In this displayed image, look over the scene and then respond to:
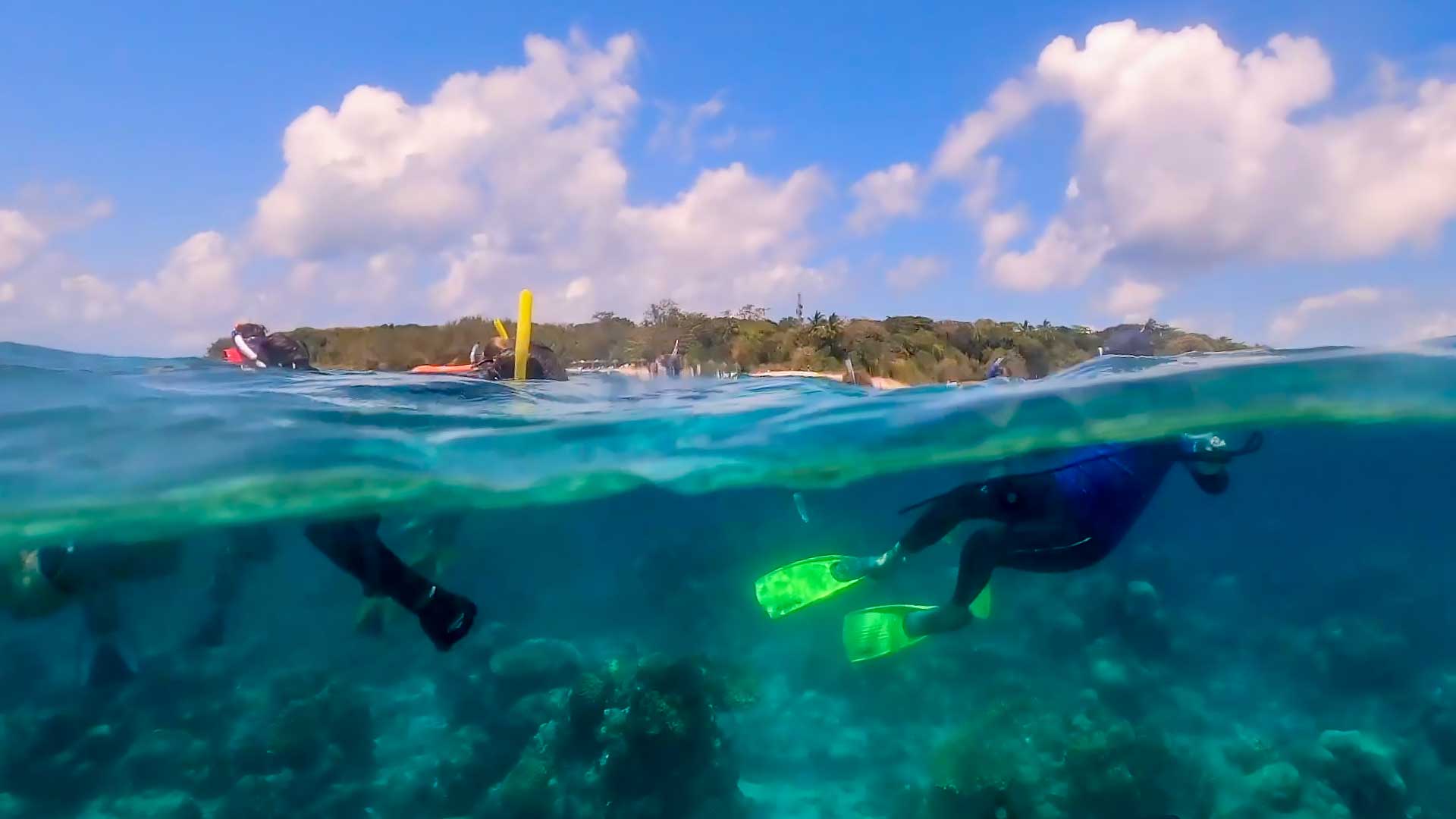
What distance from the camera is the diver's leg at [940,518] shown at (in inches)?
341

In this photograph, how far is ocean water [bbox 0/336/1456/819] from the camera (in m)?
10.3

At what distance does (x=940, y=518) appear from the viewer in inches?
353

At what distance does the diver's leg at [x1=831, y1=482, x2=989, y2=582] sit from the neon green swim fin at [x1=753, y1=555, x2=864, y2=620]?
1258 mm

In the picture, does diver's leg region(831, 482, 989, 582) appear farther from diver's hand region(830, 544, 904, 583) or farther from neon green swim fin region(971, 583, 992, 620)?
neon green swim fin region(971, 583, 992, 620)

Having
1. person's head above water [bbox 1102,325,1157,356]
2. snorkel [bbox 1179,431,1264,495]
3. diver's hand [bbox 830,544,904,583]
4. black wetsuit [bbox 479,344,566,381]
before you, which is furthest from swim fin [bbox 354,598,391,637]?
person's head above water [bbox 1102,325,1157,356]

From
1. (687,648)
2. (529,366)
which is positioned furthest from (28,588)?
(687,648)

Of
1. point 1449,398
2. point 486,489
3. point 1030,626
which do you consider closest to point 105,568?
point 486,489

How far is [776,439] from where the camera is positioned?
1268 centimetres

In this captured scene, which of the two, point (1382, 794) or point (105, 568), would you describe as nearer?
point (1382, 794)

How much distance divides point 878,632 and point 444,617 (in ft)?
18.6

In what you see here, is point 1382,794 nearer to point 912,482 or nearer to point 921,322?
point 912,482

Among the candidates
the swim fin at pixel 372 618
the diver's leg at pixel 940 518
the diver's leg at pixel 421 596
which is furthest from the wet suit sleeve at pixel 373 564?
the diver's leg at pixel 940 518

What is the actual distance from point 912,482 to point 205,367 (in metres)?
14.4

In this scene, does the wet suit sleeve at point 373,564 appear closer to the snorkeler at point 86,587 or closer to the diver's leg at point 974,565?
the diver's leg at point 974,565
